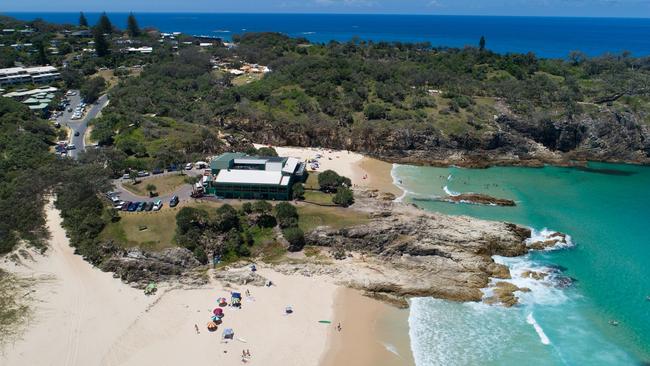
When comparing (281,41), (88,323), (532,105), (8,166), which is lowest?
(88,323)

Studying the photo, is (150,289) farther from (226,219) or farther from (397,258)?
(397,258)

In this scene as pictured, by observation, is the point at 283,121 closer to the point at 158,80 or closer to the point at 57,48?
the point at 158,80

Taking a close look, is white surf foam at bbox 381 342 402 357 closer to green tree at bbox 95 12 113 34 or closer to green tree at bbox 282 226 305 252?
green tree at bbox 282 226 305 252

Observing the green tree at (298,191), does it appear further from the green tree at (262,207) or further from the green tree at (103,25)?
the green tree at (103,25)

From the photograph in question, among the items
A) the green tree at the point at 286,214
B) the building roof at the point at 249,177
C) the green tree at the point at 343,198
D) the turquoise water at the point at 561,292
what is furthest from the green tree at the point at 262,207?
the turquoise water at the point at 561,292

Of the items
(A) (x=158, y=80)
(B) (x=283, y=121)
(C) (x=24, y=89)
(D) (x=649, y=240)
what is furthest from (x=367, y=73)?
(C) (x=24, y=89)

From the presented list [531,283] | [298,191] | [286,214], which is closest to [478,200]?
[531,283]
